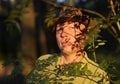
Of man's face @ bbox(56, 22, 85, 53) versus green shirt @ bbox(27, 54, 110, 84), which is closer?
green shirt @ bbox(27, 54, 110, 84)

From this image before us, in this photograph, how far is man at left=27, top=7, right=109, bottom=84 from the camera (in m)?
3.17

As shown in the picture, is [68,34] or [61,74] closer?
[61,74]

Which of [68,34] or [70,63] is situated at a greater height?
[68,34]

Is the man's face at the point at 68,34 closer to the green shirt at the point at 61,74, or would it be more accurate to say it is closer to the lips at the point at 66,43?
the lips at the point at 66,43

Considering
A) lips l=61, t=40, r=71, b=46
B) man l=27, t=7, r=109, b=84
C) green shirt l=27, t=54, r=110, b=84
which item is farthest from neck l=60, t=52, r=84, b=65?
green shirt l=27, t=54, r=110, b=84

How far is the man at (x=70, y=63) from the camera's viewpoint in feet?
10.4

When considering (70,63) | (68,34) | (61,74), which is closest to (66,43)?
(68,34)

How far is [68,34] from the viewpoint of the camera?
3.41m

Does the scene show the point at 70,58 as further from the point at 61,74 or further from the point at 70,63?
the point at 61,74

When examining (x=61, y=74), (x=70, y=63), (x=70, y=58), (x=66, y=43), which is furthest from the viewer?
(x=70, y=58)

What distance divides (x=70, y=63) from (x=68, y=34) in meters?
0.22

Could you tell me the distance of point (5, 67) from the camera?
3273 millimetres

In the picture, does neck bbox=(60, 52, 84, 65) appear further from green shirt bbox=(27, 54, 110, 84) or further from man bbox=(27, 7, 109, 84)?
green shirt bbox=(27, 54, 110, 84)

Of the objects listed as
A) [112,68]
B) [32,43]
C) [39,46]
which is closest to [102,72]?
[112,68]
